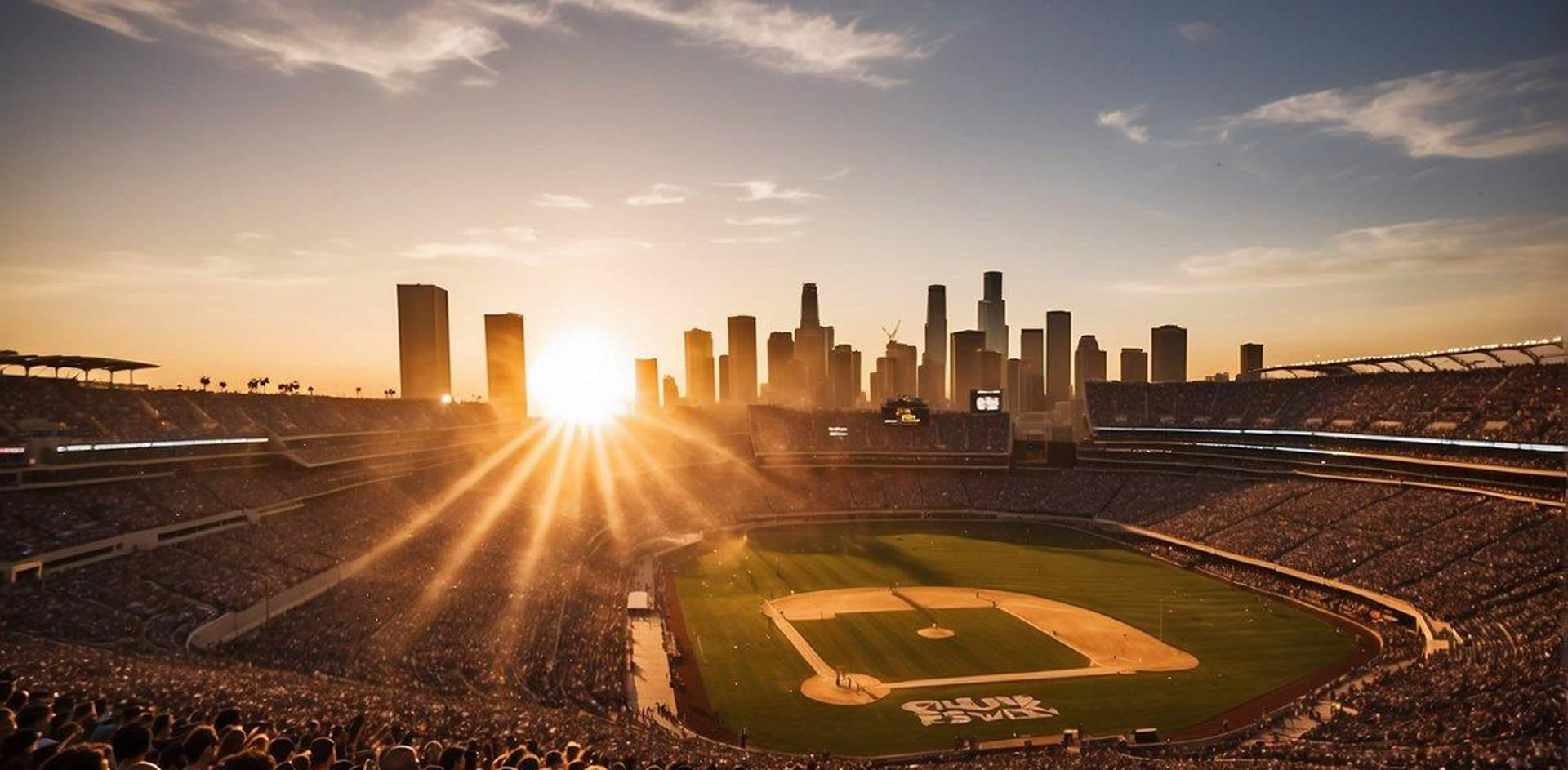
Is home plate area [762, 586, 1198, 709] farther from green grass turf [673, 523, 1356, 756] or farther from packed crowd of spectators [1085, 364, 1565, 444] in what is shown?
packed crowd of spectators [1085, 364, 1565, 444]

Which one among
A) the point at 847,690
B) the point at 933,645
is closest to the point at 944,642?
the point at 933,645

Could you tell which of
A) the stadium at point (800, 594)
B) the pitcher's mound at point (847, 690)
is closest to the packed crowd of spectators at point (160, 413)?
the stadium at point (800, 594)

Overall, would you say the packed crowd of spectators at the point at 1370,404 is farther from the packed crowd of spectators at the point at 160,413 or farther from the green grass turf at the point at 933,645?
the packed crowd of spectators at the point at 160,413

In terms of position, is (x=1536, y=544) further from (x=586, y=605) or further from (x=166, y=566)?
(x=166, y=566)

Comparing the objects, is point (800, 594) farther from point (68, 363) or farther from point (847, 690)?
point (68, 363)

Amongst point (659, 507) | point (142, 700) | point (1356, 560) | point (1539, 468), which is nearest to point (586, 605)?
point (142, 700)
